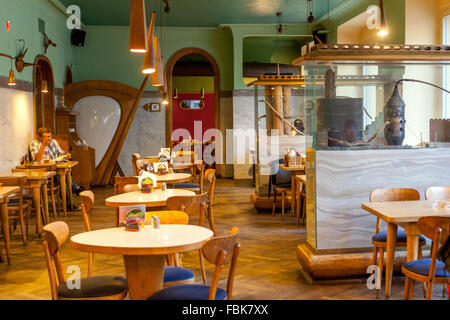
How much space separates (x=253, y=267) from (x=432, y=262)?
2.29m

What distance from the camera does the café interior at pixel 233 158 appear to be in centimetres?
364

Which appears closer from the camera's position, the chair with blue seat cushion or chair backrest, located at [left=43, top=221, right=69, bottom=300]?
chair backrest, located at [left=43, top=221, right=69, bottom=300]

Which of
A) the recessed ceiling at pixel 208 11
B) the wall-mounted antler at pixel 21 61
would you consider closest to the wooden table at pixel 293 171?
the wall-mounted antler at pixel 21 61

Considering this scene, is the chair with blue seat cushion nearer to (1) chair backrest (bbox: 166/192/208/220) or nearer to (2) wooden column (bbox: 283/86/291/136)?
(2) wooden column (bbox: 283/86/291/136)

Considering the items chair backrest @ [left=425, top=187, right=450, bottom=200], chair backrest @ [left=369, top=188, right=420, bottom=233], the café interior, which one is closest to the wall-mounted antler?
the café interior

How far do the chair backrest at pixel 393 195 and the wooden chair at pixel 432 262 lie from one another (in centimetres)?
106

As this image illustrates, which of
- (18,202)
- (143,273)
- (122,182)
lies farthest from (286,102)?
(143,273)

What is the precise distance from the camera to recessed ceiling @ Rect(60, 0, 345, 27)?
37.6 feet

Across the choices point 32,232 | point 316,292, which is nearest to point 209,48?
point 32,232

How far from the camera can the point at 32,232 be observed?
7336mm

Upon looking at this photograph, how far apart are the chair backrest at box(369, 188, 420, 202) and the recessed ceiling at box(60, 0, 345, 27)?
7.28 m

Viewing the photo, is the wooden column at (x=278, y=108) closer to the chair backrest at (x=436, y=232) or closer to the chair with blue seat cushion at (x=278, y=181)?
the chair with blue seat cushion at (x=278, y=181)

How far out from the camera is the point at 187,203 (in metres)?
4.67
